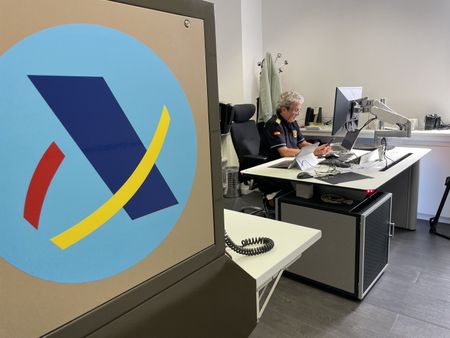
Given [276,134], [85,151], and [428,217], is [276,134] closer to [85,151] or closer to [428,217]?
[428,217]

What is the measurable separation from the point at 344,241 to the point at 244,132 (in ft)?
5.93

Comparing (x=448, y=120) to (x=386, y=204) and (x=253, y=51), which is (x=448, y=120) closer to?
(x=386, y=204)

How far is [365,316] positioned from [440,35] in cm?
294

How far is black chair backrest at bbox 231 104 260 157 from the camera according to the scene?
3.58 m

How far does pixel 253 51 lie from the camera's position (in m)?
4.62

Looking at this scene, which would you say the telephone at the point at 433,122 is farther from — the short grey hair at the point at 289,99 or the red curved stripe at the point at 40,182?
the red curved stripe at the point at 40,182

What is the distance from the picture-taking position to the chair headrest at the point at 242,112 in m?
3.62

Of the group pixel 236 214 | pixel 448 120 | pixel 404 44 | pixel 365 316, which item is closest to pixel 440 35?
pixel 404 44

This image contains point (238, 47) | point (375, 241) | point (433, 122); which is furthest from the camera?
point (238, 47)

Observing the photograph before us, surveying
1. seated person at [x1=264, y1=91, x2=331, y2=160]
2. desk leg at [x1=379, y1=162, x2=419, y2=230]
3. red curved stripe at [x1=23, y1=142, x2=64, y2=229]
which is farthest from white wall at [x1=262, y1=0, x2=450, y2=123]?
red curved stripe at [x1=23, y1=142, x2=64, y2=229]

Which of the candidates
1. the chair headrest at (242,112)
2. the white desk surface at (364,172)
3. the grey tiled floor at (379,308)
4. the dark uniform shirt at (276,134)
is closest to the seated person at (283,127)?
the dark uniform shirt at (276,134)

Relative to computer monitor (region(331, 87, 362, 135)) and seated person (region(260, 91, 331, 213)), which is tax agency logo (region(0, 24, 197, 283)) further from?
seated person (region(260, 91, 331, 213))

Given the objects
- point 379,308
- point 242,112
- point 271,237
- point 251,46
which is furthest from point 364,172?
point 251,46

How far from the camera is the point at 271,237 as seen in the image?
4.17 feet
